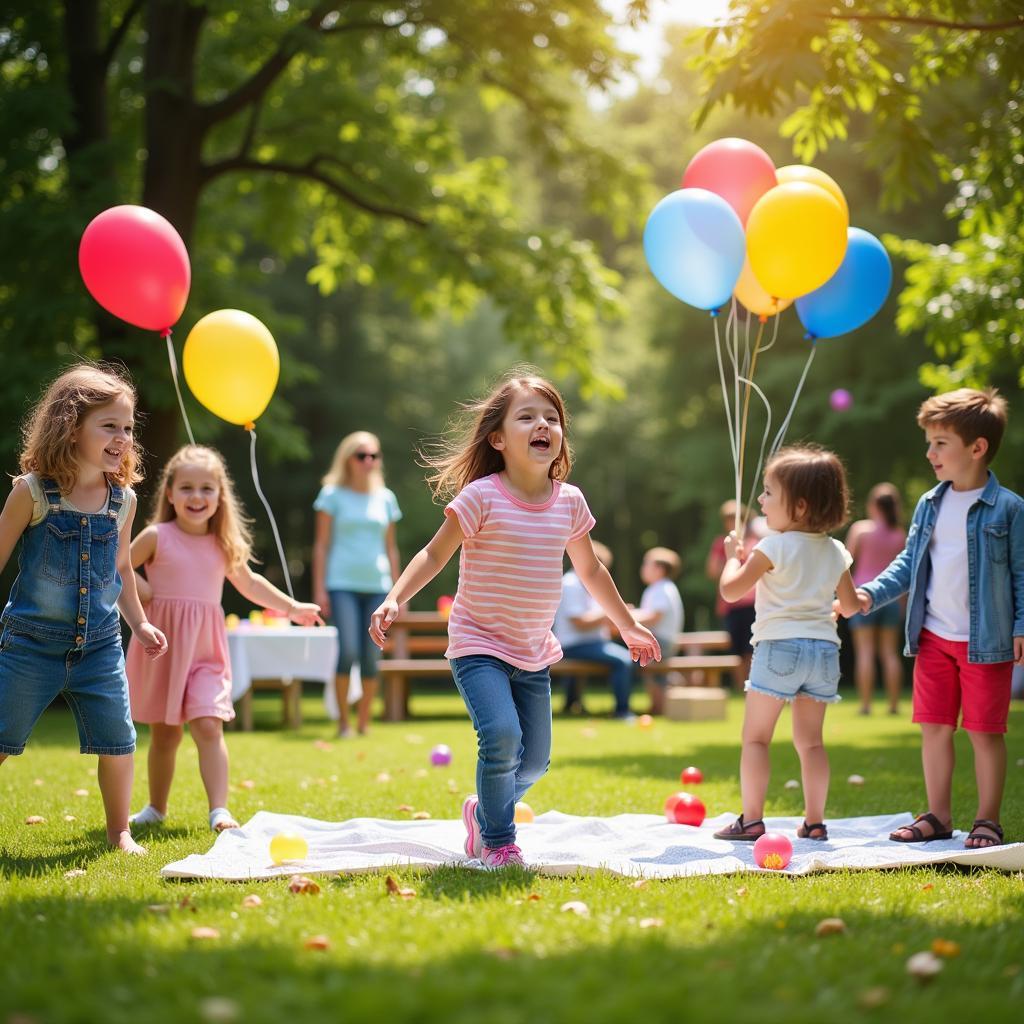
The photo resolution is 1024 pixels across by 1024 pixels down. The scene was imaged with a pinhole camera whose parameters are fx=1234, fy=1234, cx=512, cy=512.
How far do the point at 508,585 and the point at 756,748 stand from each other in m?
1.46

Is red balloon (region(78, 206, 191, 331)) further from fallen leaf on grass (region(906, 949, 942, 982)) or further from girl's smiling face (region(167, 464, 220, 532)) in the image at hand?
fallen leaf on grass (region(906, 949, 942, 982))

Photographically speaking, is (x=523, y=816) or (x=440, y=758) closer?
(x=523, y=816)

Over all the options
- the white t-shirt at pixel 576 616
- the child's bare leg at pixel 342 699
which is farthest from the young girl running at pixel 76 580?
the white t-shirt at pixel 576 616

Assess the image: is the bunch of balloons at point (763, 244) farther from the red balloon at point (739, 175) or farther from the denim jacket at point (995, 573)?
the denim jacket at point (995, 573)

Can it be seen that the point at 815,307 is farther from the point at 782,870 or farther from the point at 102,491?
the point at 102,491

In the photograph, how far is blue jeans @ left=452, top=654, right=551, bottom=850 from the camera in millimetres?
4504

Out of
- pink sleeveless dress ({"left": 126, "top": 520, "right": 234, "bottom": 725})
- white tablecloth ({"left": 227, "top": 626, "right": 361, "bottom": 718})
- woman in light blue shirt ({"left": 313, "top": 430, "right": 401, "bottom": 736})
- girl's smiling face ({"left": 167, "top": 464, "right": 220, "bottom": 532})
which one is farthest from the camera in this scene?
white tablecloth ({"left": 227, "top": 626, "right": 361, "bottom": 718})

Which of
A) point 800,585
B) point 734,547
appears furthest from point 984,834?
point 734,547

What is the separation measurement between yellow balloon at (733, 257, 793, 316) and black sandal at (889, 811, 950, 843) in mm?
2529

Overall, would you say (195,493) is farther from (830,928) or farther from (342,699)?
(342,699)

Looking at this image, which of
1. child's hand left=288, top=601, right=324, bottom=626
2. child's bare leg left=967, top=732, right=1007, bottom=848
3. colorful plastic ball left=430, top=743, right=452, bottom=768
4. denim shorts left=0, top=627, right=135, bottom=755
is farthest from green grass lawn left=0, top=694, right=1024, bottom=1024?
colorful plastic ball left=430, top=743, right=452, bottom=768

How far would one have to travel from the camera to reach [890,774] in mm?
7688

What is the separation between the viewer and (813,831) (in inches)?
208

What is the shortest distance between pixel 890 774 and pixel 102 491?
16.8 feet
